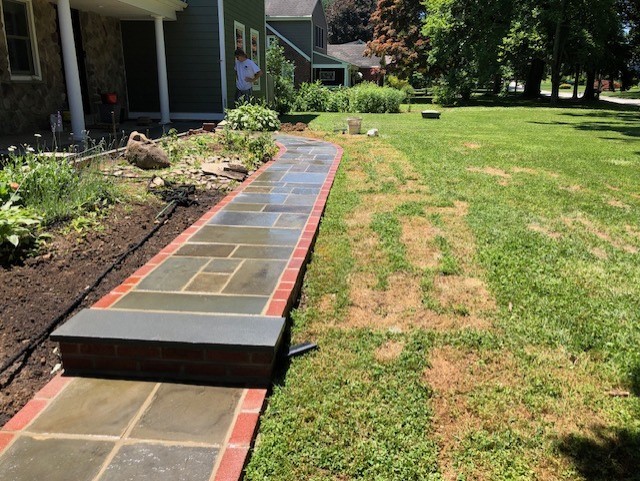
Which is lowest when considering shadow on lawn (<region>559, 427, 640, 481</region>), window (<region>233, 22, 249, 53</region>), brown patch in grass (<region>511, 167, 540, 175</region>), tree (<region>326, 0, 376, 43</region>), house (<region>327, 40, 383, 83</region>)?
shadow on lawn (<region>559, 427, 640, 481</region>)

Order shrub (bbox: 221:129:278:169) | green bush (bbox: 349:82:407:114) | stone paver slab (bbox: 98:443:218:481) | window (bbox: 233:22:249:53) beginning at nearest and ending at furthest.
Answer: stone paver slab (bbox: 98:443:218:481) < shrub (bbox: 221:129:278:169) < window (bbox: 233:22:249:53) < green bush (bbox: 349:82:407:114)

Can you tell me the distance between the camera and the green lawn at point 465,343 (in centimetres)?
207

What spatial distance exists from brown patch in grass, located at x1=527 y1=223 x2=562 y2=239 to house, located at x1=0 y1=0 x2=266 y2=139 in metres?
6.65

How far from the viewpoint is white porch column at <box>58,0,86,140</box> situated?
7.70 metres

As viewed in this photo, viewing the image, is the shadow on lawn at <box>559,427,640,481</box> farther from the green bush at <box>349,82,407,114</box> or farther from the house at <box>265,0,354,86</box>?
the house at <box>265,0,354,86</box>

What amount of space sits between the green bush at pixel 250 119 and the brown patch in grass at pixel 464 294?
7116mm

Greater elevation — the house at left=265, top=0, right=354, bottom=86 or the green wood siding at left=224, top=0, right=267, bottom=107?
the house at left=265, top=0, right=354, bottom=86

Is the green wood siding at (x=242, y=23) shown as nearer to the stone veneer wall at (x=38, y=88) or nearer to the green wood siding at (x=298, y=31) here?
the stone veneer wall at (x=38, y=88)

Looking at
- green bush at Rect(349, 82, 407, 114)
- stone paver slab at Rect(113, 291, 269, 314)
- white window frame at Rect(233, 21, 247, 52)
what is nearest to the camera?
stone paver slab at Rect(113, 291, 269, 314)

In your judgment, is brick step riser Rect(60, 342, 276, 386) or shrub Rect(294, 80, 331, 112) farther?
shrub Rect(294, 80, 331, 112)

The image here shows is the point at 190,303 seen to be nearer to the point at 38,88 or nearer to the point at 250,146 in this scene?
the point at 250,146

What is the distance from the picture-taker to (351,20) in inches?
2213

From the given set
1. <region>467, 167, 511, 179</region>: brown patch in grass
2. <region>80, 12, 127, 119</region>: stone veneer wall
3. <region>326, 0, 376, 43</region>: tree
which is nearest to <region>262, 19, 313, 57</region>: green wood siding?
<region>80, 12, 127, 119</region>: stone veneer wall

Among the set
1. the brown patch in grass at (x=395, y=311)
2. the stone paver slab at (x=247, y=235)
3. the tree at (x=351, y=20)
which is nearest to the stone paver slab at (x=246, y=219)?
the stone paver slab at (x=247, y=235)
